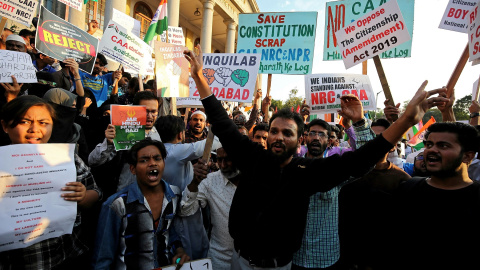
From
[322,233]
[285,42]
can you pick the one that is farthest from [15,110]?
[285,42]

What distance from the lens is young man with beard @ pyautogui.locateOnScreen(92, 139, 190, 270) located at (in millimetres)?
1947

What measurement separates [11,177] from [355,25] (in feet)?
12.3

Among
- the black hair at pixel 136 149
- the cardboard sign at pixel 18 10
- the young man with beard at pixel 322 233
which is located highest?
the cardboard sign at pixel 18 10

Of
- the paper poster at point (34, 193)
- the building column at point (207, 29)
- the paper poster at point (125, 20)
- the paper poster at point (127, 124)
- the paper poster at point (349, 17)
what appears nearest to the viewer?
the paper poster at point (34, 193)

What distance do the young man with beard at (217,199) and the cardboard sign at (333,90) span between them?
2.35 meters

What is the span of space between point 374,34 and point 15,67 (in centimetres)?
426

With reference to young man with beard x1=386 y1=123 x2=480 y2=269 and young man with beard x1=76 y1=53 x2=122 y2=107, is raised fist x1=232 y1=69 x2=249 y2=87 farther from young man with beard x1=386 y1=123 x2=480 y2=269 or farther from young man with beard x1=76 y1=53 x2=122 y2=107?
young man with beard x1=76 y1=53 x2=122 y2=107

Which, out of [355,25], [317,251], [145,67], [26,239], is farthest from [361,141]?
[145,67]

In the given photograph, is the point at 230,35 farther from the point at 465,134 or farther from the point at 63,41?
the point at 465,134

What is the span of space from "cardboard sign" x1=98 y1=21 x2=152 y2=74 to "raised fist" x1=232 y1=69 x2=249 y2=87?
1.77 m

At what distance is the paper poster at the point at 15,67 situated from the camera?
3113 mm

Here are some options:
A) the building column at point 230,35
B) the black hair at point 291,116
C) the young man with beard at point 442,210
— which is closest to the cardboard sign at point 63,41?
the black hair at point 291,116

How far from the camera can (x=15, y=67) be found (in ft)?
10.5

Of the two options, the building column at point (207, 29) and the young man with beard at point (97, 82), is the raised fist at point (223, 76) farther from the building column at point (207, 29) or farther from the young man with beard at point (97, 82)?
the building column at point (207, 29)
